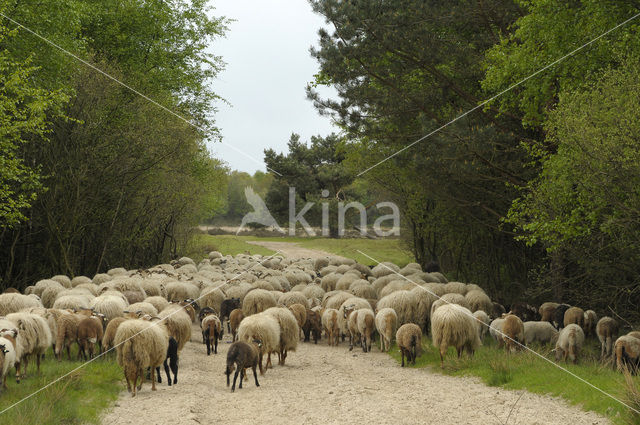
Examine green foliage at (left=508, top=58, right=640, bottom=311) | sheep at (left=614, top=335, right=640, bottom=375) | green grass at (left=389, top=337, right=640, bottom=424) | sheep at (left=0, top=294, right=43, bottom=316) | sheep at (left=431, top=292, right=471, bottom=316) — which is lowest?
green grass at (left=389, top=337, right=640, bottom=424)

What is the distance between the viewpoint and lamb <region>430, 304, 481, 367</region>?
38.9 feet

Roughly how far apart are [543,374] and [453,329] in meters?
2.20

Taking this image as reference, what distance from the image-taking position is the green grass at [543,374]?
814 cm

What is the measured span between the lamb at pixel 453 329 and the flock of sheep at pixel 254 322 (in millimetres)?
21

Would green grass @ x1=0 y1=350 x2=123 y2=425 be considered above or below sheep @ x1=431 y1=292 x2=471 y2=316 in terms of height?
→ below

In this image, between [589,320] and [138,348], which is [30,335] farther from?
[589,320]

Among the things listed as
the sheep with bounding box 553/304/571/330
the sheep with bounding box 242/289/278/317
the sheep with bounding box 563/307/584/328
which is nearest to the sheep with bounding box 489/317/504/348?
the sheep with bounding box 563/307/584/328

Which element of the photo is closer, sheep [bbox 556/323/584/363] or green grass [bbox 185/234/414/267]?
sheep [bbox 556/323/584/363]

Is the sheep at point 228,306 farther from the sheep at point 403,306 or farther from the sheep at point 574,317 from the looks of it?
the sheep at point 574,317

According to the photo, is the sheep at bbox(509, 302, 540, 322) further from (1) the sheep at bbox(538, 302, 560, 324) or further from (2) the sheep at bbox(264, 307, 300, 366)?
(2) the sheep at bbox(264, 307, 300, 366)

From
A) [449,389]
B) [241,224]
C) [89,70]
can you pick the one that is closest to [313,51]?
[89,70]

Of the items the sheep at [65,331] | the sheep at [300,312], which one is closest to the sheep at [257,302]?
the sheep at [300,312]

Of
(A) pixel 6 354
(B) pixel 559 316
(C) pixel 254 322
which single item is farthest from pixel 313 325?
(A) pixel 6 354

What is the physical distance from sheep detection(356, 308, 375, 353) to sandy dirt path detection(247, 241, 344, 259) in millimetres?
22733
